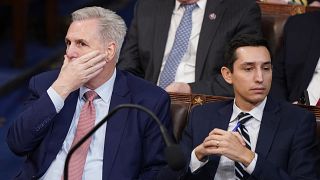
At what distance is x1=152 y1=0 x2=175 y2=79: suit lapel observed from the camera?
2.95 m

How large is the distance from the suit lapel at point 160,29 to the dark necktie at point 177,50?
31mm

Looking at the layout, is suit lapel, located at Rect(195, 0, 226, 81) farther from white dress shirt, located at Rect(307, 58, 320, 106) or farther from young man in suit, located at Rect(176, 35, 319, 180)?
young man in suit, located at Rect(176, 35, 319, 180)

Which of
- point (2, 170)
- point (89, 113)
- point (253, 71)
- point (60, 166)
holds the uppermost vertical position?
point (253, 71)

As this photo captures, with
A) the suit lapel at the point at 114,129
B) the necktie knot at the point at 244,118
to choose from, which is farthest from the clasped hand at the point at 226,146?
the suit lapel at the point at 114,129

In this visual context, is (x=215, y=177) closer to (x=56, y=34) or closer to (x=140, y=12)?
(x=140, y=12)

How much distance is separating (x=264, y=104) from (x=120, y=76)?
1.43 feet

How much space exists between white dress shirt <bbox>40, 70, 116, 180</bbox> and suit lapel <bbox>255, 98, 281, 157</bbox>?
0.45 metres

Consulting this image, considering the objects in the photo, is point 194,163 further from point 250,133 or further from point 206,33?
point 206,33

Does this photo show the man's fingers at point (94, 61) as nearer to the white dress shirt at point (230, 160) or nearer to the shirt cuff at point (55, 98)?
the shirt cuff at point (55, 98)

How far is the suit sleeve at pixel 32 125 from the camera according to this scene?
7.06 feet

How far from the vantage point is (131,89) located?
90.0 inches

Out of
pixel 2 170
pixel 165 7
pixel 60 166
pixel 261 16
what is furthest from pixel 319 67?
pixel 2 170

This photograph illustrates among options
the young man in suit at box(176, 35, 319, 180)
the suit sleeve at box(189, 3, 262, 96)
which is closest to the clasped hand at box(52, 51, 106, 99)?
the young man in suit at box(176, 35, 319, 180)

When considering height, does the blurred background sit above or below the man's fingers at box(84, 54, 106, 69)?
below
